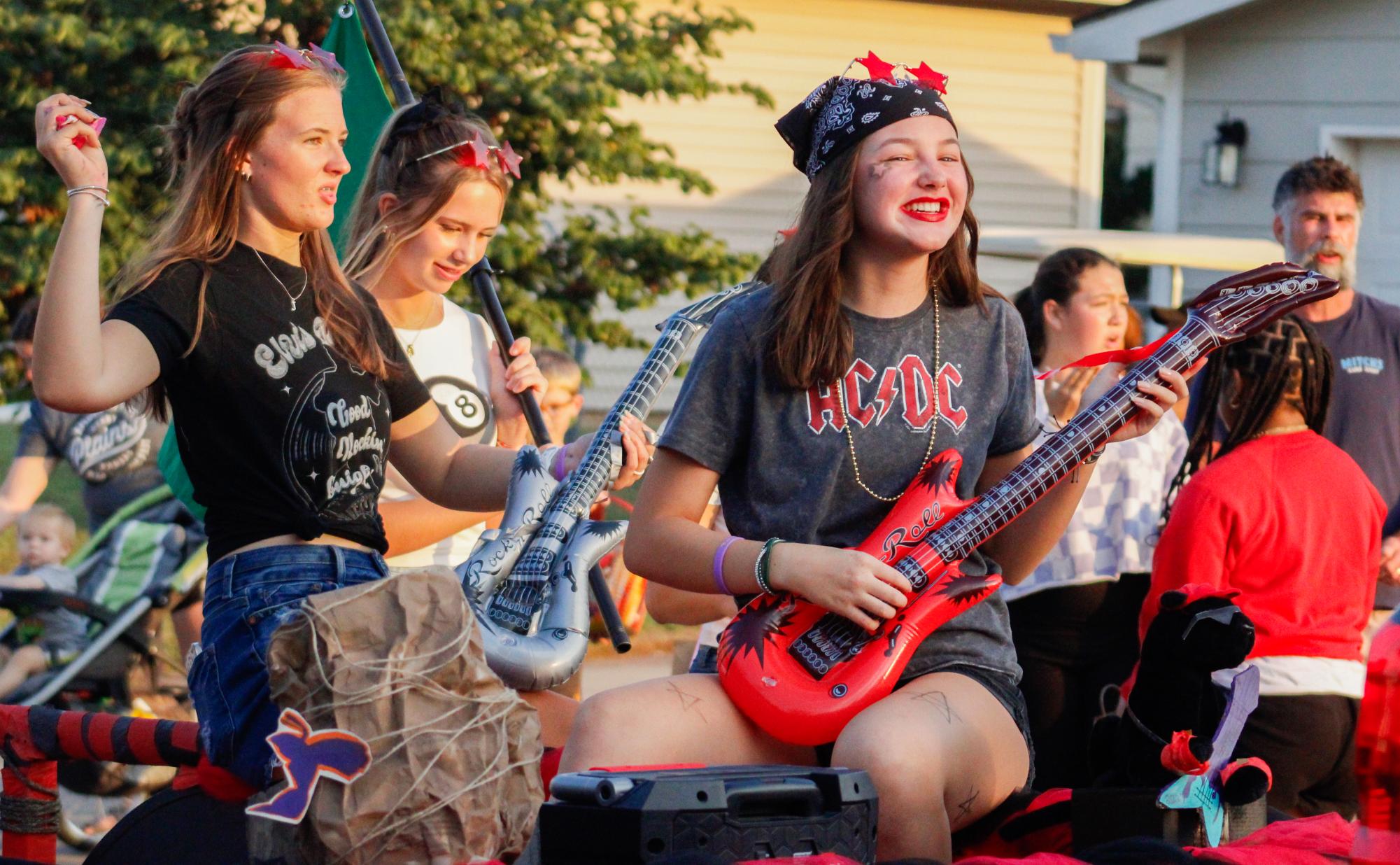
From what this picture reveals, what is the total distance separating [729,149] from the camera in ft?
48.6

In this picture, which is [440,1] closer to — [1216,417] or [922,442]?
[1216,417]

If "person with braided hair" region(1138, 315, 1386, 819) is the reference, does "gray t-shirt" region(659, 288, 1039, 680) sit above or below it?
above

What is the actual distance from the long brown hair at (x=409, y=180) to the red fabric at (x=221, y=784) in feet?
4.64

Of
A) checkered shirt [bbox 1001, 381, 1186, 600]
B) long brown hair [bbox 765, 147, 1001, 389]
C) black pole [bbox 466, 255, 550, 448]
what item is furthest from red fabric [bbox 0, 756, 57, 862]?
checkered shirt [bbox 1001, 381, 1186, 600]

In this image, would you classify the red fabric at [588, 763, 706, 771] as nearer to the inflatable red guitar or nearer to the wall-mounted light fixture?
the inflatable red guitar

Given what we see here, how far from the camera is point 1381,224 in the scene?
11.4 m

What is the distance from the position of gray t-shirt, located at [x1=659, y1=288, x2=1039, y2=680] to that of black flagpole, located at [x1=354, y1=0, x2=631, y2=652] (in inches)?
40.4

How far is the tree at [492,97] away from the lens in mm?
9164

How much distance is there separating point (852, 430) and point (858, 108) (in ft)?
1.99

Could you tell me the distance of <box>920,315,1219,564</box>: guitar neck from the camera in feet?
9.64

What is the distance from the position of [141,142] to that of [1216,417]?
6679 mm

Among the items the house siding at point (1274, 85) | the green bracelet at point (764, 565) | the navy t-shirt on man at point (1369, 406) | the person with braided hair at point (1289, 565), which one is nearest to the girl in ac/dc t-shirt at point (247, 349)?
the green bracelet at point (764, 565)

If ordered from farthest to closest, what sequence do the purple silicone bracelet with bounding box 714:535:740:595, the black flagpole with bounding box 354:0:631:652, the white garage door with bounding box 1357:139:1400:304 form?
the white garage door with bounding box 1357:139:1400:304 → the black flagpole with bounding box 354:0:631:652 → the purple silicone bracelet with bounding box 714:535:740:595

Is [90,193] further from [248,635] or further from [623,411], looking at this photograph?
[623,411]
